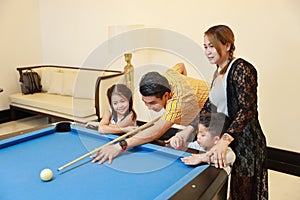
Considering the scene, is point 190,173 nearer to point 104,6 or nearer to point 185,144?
point 185,144

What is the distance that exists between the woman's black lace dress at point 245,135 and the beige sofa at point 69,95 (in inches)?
94.9

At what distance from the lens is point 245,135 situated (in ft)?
6.00

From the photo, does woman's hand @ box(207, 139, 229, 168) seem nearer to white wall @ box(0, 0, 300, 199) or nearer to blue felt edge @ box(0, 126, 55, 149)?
blue felt edge @ box(0, 126, 55, 149)

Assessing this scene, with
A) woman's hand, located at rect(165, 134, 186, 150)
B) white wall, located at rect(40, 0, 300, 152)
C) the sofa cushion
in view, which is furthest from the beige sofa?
woman's hand, located at rect(165, 134, 186, 150)

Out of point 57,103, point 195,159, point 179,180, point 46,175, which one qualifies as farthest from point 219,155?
point 57,103

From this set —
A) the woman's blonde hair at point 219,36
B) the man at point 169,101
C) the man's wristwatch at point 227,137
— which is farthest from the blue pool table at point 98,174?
the woman's blonde hair at point 219,36

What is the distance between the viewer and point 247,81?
1731 millimetres

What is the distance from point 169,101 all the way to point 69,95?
11.0 feet

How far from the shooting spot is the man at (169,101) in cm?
192


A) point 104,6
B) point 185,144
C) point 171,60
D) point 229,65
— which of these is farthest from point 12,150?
point 104,6

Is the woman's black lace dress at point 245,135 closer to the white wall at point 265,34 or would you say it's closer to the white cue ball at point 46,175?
the white cue ball at point 46,175

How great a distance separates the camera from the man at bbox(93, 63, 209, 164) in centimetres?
192

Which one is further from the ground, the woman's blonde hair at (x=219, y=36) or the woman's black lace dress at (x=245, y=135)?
the woman's blonde hair at (x=219, y=36)

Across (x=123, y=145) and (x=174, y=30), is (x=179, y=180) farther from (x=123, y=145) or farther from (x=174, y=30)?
(x=174, y=30)
